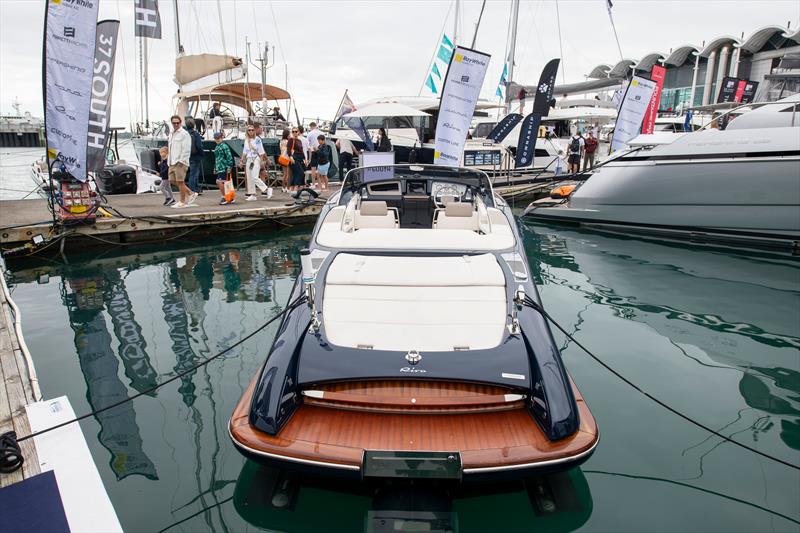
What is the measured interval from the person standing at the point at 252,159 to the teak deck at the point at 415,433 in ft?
31.1

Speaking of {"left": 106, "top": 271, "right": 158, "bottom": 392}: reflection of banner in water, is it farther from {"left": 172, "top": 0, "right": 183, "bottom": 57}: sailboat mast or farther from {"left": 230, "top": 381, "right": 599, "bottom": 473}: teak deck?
{"left": 172, "top": 0, "right": 183, "bottom": 57}: sailboat mast

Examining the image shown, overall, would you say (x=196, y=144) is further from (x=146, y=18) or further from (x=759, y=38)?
(x=759, y=38)

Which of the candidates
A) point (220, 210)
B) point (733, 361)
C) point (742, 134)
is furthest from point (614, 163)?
point (220, 210)

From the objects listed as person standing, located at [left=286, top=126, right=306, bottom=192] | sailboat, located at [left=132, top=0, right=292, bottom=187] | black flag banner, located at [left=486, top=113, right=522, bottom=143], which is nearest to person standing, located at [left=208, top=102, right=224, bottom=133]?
sailboat, located at [left=132, top=0, right=292, bottom=187]

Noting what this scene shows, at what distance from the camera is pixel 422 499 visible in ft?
9.04

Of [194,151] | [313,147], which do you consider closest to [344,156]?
[313,147]

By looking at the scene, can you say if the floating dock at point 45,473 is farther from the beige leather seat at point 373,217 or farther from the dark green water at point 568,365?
the beige leather seat at point 373,217

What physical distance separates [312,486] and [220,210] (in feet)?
28.8

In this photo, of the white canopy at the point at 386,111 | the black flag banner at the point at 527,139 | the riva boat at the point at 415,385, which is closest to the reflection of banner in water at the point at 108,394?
the riva boat at the point at 415,385

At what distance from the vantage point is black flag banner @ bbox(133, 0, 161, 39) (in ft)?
51.9

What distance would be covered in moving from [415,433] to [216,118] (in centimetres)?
1628

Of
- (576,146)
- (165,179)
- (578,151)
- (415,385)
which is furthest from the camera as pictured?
(578,151)

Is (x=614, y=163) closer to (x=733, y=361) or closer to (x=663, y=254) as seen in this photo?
(x=663, y=254)

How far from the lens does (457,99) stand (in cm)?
1051
